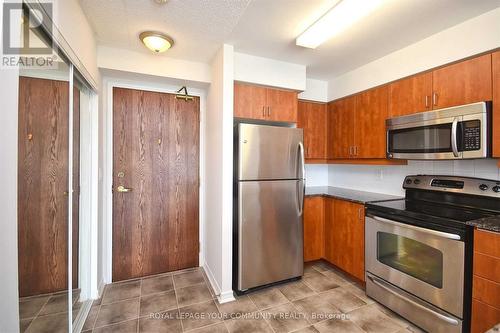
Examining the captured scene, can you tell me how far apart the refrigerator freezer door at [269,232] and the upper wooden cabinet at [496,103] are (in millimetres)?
1533

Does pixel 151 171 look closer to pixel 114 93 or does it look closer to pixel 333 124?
pixel 114 93

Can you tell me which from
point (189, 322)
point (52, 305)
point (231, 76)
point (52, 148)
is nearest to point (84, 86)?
point (52, 148)

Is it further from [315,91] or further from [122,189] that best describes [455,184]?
[122,189]

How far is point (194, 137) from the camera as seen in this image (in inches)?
115

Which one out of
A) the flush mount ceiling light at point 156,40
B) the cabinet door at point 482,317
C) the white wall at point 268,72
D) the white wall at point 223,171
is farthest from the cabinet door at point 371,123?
the flush mount ceiling light at point 156,40

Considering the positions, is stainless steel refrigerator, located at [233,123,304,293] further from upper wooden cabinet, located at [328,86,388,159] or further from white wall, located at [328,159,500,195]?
white wall, located at [328,159,500,195]

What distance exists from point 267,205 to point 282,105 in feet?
3.86

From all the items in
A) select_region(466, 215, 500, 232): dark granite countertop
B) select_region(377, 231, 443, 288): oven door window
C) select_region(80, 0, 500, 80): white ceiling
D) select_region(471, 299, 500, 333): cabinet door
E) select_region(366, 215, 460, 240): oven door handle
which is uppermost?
select_region(80, 0, 500, 80): white ceiling

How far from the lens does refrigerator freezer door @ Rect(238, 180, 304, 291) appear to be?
230 centimetres

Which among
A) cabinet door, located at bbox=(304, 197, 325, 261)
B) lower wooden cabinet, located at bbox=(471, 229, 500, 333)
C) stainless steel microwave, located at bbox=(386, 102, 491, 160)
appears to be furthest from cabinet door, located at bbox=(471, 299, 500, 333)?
cabinet door, located at bbox=(304, 197, 325, 261)

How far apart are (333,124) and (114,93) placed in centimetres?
277

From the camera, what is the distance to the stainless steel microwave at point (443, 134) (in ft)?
5.65

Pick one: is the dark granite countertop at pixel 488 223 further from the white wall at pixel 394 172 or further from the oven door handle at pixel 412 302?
the oven door handle at pixel 412 302

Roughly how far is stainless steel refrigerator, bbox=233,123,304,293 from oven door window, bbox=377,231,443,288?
817 mm
